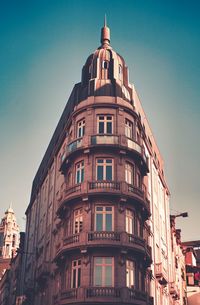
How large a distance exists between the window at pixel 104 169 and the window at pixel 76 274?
7.06m

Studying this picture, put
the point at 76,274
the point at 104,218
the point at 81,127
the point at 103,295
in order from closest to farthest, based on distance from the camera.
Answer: the point at 103,295, the point at 76,274, the point at 104,218, the point at 81,127

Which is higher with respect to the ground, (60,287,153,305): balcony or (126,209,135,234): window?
(126,209,135,234): window

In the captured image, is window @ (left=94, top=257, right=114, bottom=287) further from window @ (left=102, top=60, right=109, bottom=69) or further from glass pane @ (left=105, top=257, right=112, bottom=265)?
window @ (left=102, top=60, right=109, bottom=69)

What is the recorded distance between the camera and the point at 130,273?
1352 inches

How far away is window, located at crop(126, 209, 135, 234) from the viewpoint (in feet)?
117

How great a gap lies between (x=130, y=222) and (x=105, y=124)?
Result: 8.94 metres

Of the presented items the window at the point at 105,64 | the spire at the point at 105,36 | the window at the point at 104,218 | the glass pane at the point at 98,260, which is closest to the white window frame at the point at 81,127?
the window at the point at 105,64

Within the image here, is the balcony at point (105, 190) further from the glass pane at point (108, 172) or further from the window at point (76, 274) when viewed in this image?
the window at point (76, 274)

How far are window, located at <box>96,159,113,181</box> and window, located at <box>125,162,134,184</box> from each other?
1.49 m

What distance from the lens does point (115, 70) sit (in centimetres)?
4253

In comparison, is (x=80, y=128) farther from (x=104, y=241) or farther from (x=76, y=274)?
(x=76, y=274)

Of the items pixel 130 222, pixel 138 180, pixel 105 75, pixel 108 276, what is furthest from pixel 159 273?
pixel 105 75

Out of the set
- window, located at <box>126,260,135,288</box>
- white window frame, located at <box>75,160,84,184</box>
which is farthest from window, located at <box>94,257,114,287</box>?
white window frame, located at <box>75,160,84,184</box>

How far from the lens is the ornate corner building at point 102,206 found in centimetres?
3347
